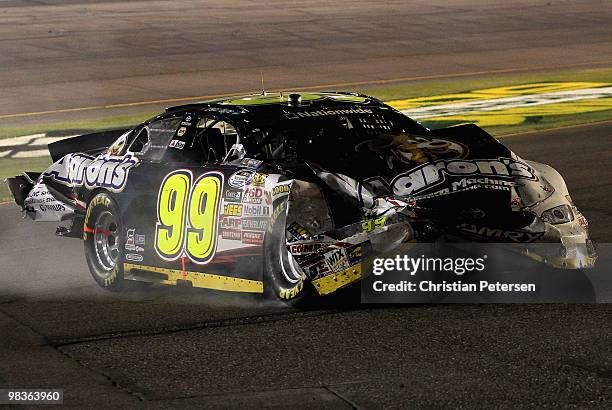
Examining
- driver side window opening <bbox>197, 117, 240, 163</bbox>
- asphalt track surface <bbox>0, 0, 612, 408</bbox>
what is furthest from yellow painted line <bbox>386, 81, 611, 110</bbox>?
driver side window opening <bbox>197, 117, 240, 163</bbox>

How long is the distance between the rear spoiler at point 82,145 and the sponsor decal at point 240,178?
2.35 meters

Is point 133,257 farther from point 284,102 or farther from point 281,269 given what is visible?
point 284,102

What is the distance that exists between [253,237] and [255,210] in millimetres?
185

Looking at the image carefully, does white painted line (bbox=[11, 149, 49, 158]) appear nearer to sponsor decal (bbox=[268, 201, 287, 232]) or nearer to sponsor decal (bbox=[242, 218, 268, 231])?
sponsor decal (bbox=[242, 218, 268, 231])

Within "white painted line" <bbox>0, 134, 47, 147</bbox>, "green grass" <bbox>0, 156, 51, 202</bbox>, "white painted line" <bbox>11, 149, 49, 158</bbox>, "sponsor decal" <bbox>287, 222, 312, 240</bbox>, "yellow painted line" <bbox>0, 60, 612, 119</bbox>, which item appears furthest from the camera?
"yellow painted line" <bbox>0, 60, 612, 119</bbox>

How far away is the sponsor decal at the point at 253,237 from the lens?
344 inches

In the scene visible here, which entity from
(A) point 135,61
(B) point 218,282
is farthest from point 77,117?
(B) point 218,282

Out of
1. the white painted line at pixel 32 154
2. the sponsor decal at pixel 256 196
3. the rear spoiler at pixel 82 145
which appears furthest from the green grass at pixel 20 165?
the sponsor decal at pixel 256 196

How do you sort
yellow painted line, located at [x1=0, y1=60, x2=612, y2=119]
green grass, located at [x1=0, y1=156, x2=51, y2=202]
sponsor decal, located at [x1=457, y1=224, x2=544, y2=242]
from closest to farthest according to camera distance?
sponsor decal, located at [x1=457, y1=224, x2=544, y2=242] < green grass, located at [x1=0, y1=156, x2=51, y2=202] < yellow painted line, located at [x1=0, y1=60, x2=612, y2=119]

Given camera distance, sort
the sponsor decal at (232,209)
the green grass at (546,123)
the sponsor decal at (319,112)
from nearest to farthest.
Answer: the sponsor decal at (232,209) → the sponsor decal at (319,112) → the green grass at (546,123)

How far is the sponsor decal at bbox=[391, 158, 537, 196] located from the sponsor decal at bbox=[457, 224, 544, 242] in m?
0.32

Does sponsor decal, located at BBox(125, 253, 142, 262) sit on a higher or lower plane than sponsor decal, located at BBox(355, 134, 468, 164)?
lower

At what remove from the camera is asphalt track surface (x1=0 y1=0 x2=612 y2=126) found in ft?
79.6

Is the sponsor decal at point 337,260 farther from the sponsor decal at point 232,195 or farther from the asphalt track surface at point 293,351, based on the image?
the sponsor decal at point 232,195
